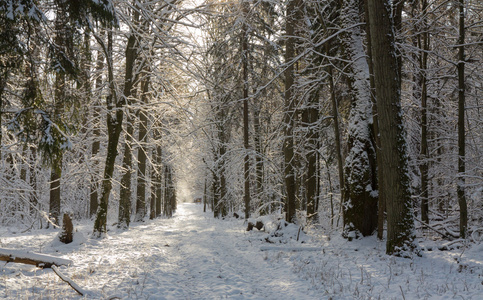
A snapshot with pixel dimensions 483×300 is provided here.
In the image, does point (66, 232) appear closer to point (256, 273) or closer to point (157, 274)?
point (157, 274)

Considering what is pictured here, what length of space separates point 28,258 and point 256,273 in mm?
4917

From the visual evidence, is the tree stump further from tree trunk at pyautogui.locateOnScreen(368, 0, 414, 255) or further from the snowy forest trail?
tree trunk at pyautogui.locateOnScreen(368, 0, 414, 255)

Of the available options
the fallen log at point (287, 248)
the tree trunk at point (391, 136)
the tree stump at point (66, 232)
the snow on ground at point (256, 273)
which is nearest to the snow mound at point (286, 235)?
the fallen log at point (287, 248)

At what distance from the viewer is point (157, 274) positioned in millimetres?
6770

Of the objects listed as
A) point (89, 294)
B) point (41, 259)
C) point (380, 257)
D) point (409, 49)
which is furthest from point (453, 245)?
point (41, 259)

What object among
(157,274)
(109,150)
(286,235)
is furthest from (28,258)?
(286,235)

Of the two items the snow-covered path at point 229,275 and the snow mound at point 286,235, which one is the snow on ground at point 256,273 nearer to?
the snow-covered path at point 229,275

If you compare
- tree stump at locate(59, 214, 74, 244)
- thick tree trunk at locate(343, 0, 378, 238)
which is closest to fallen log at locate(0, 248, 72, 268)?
tree stump at locate(59, 214, 74, 244)

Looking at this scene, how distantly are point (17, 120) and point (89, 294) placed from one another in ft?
13.2

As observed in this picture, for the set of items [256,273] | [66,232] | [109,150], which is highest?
[109,150]

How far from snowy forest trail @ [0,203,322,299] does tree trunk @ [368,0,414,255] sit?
2.76 metres

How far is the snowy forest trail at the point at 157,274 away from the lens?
17.6ft

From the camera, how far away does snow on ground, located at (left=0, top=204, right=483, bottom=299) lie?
206 inches

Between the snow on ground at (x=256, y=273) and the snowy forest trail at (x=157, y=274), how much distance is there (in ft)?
0.06
